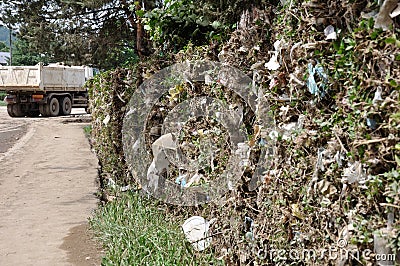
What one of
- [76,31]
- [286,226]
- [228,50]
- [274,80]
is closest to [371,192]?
[286,226]

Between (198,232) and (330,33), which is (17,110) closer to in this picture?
(198,232)

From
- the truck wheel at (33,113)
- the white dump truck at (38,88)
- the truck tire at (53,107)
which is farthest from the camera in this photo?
the truck wheel at (33,113)

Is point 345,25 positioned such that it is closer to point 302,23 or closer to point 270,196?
point 302,23

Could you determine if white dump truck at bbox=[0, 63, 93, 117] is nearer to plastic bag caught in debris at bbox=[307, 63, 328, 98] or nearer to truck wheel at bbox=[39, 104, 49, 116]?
truck wheel at bbox=[39, 104, 49, 116]

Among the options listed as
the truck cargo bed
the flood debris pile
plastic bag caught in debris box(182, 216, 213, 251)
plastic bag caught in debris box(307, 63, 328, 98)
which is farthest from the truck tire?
plastic bag caught in debris box(307, 63, 328, 98)

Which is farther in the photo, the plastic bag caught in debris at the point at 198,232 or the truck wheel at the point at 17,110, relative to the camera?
the truck wheel at the point at 17,110

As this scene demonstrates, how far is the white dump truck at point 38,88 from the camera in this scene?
2588cm

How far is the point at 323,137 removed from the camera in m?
2.33

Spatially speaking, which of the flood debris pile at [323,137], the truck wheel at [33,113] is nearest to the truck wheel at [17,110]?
the truck wheel at [33,113]

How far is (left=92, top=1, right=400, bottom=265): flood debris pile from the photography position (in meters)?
1.87

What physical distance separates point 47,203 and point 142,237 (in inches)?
115

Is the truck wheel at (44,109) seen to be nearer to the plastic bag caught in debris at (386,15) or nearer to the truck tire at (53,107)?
the truck tire at (53,107)

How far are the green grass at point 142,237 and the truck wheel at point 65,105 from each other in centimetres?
2378

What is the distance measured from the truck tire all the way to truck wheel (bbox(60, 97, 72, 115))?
400mm
